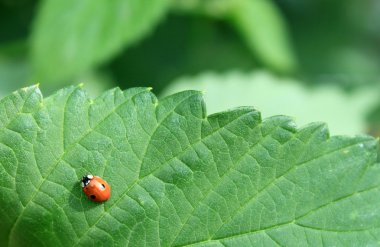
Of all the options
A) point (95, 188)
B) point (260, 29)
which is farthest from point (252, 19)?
point (95, 188)

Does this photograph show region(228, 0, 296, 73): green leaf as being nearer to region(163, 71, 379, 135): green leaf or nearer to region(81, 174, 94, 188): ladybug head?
region(163, 71, 379, 135): green leaf

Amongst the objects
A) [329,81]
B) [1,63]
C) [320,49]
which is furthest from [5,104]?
[320,49]

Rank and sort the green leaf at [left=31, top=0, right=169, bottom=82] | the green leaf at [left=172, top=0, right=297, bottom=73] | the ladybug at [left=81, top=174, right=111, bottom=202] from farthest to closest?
the green leaf at [left=172, top=0, right=297, bottom=73] < the green leaf at [left=31, top=0, right=169, bottom=82] < the ladybug at [left=81, top=174, right=111, bottom=202]

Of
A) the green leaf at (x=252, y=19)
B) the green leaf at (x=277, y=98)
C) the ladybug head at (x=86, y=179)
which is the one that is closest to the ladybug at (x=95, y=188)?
the ladybug head at (x=86, y=179)

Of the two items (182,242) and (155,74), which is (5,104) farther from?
(155,74)

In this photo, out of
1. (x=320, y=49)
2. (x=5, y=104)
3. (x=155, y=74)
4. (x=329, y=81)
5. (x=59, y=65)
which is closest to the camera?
(x=5, y=104)

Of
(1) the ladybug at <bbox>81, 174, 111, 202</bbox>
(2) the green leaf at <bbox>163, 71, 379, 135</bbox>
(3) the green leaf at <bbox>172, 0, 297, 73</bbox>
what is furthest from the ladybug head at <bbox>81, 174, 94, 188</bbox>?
(3) the green leaf at <bbox>172, 0, 297, 73</bbox>

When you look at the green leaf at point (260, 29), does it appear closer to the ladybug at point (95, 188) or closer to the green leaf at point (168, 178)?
the green leaf at point (168, 178)
